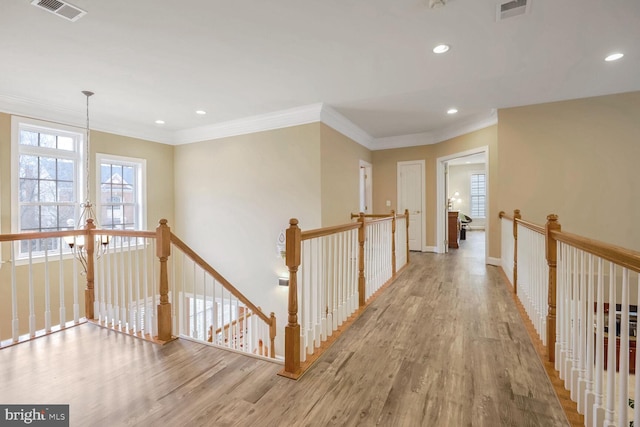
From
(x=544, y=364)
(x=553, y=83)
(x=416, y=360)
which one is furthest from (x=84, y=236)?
(x=553, y=83)

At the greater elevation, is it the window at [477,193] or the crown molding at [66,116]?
the crown molding at [66,116]

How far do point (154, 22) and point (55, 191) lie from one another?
3697 mm

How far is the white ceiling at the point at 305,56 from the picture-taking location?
2340mm

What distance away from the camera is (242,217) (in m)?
5.39

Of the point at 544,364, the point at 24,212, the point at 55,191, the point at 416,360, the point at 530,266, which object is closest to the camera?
the point at 544,364

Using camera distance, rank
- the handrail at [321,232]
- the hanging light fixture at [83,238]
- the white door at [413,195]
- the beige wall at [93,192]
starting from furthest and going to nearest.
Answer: the white door at [413,195] → the beige wall at [93,192] → the hanging light fixture at [83,238] → the handrail at [321,232]

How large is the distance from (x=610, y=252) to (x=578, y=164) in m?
4.28

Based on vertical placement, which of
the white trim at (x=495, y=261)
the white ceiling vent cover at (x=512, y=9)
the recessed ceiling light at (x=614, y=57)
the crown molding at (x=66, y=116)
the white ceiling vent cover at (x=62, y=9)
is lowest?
the white trim at (x=495, y=261)


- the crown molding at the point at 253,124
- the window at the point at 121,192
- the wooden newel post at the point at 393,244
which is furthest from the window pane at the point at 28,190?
the wooden newel post at the point at 393,244

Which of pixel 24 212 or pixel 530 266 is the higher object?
pixel 24 212

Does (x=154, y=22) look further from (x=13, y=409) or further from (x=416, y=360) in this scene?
(x=416, y=360)

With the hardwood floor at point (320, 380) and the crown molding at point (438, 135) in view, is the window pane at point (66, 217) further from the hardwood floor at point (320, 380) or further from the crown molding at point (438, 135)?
the crown molding at point (438, 135)

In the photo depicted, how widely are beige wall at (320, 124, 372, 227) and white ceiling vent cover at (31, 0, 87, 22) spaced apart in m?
3.11

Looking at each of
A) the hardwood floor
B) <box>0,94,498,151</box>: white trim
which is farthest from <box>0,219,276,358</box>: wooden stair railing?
<box>0,94,498,151</box>: white trim
